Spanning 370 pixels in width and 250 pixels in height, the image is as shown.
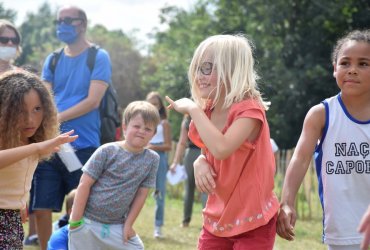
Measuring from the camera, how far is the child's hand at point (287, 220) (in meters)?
3.95

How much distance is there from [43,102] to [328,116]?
1619mm

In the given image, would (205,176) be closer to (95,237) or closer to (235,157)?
(235,157)

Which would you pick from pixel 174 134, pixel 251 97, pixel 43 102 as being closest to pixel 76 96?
pixel 43 102

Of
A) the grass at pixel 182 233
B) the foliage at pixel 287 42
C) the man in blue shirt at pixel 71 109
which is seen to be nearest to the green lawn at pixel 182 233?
the grass at pixel 182 233

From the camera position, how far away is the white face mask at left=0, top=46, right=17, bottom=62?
6328 millimetres

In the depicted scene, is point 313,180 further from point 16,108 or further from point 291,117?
point 291,117

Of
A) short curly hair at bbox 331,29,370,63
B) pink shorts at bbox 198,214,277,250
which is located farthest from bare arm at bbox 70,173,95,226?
short curly hair at bbox 331,29,370,63

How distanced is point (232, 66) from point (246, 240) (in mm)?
958

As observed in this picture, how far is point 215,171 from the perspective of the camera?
405 cm

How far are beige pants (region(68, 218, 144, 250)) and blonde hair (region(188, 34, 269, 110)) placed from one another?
184cm

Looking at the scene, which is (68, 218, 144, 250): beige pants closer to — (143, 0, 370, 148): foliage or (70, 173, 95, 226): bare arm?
(70, 173, 95, 226): bare arm

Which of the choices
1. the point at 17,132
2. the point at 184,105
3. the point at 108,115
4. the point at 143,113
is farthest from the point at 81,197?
the point at 184,105

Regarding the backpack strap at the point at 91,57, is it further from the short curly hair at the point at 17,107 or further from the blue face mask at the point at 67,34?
the short curly hair at the point at 17,107

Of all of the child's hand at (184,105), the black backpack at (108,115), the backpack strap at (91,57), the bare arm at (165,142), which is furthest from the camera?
the bare arm at (165,142)
